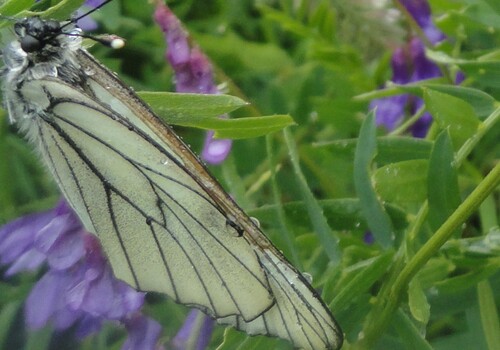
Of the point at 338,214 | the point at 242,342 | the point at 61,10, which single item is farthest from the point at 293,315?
the point at 61,10

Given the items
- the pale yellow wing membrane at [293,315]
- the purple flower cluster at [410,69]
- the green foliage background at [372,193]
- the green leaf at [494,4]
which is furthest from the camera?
the purple flower cluster at [410,69]

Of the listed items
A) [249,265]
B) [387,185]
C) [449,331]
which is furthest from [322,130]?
[249,265]

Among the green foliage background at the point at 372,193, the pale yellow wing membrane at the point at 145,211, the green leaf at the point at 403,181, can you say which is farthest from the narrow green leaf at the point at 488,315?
the pale yellow wing membrane at the point at 145,211

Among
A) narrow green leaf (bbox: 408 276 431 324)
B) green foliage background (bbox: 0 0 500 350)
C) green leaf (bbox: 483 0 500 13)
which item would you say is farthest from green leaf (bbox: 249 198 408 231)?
green leaf (bbox: 483 0 500 13)

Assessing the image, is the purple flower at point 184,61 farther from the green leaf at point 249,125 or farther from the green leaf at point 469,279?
the green leaf at point 469,279

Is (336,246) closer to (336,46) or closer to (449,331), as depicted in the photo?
(449,331)

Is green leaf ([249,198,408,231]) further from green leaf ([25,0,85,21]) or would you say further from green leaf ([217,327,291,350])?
green leaf ([25,0,85,21])
